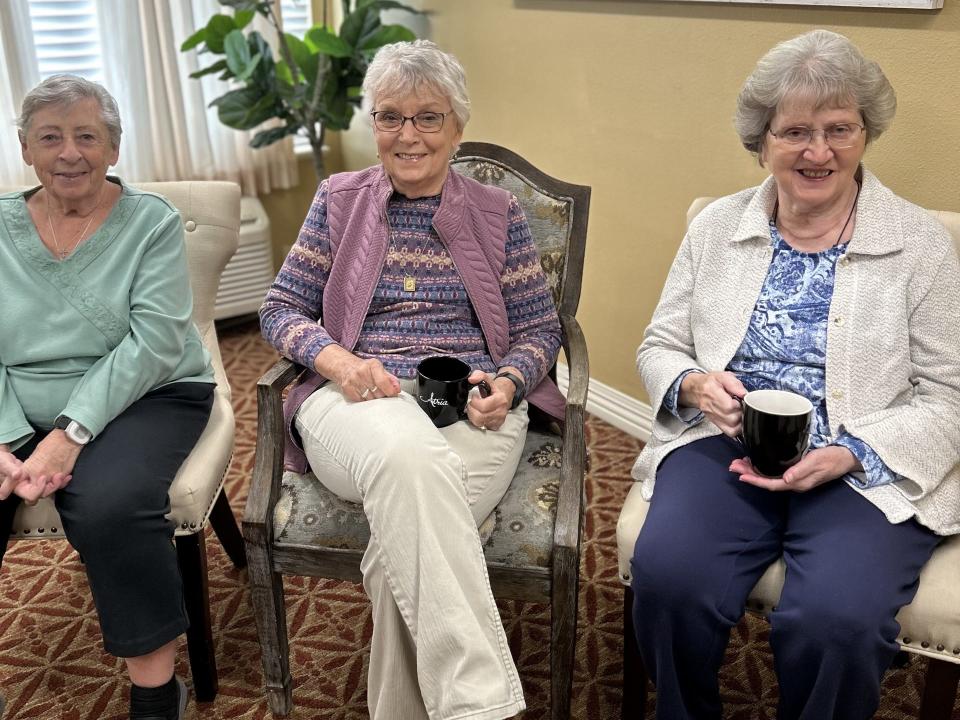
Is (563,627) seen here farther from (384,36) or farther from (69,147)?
(384,36)

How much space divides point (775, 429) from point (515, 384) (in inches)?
22.3

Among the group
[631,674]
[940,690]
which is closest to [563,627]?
[631,674]

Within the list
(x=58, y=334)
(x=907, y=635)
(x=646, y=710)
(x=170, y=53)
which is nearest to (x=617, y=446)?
(x=646, y=710)

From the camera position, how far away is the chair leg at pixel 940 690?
1.50m

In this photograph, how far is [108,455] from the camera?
172 cm

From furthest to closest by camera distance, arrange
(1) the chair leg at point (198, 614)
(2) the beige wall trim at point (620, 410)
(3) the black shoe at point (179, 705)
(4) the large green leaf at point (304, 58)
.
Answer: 1. (4) the large green leaf at point (304, 58)
2. (2) the beige wall trim at point (620, 410)
3. (1) the chair leg at point (198, 614)
4. (3) the black shoe at point (179, 705)

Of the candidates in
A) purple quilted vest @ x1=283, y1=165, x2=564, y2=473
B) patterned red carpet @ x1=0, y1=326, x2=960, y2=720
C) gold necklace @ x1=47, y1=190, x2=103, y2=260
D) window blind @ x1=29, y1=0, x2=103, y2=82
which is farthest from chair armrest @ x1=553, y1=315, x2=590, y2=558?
window blind @ x1=29, y1=0, x2=103, y2=82

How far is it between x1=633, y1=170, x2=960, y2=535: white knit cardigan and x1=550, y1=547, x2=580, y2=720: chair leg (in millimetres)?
224

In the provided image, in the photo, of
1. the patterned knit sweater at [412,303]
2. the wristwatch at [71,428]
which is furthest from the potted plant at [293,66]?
the wristwatch at [71,428]

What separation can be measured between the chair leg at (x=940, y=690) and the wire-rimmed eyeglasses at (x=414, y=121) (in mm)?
1307

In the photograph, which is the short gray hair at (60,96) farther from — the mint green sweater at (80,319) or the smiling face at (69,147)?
the mint green sweater at (80,319)

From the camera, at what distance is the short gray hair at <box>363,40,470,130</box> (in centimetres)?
185

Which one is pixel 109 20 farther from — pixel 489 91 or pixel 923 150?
pixel 923 150

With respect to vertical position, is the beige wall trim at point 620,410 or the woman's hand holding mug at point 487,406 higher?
the woman's hand holding mug at point 487,406
